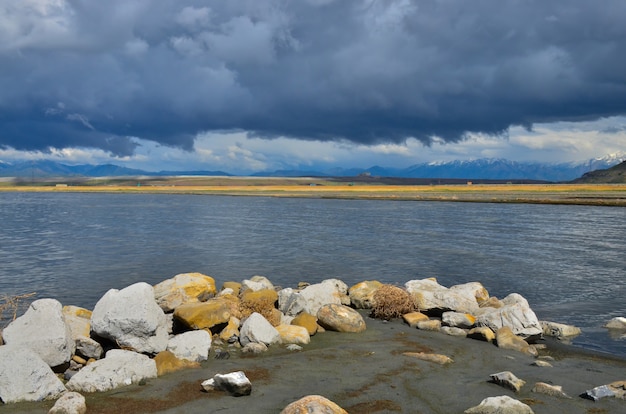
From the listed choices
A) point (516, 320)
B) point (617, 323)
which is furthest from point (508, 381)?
point (617, 323)

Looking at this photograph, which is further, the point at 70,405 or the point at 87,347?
the point at 87,347

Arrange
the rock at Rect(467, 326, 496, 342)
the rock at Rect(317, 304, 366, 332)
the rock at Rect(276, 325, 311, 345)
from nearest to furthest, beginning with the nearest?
1. the rock at Rect(276, 325, 311, 345)
2. the rock at Rect(467, 326, 496, 342)
3. the rock at Rect(317, 304, 366, 332)

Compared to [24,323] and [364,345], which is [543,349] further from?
[24,323]

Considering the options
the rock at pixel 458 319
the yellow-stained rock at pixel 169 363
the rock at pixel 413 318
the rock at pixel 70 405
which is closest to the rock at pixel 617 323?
the rock at pixel 458 319

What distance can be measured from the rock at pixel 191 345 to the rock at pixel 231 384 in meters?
2.68

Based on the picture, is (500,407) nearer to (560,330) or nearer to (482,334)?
(482,334)

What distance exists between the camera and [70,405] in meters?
11.1

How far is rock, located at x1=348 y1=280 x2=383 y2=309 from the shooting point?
72.7 ft

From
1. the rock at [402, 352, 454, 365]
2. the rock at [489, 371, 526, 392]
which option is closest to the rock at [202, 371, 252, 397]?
the rock at [402, 352, 454, 365]

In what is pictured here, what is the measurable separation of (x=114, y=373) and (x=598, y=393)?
11.4 metres

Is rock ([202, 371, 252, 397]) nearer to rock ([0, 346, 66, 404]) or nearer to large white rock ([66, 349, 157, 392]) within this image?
large white rock ([66, 349, 157, 392])

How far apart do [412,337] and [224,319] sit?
6299 millimetres

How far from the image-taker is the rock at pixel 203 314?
17.0 meters

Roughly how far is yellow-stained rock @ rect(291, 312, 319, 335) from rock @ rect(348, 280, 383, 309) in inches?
163
